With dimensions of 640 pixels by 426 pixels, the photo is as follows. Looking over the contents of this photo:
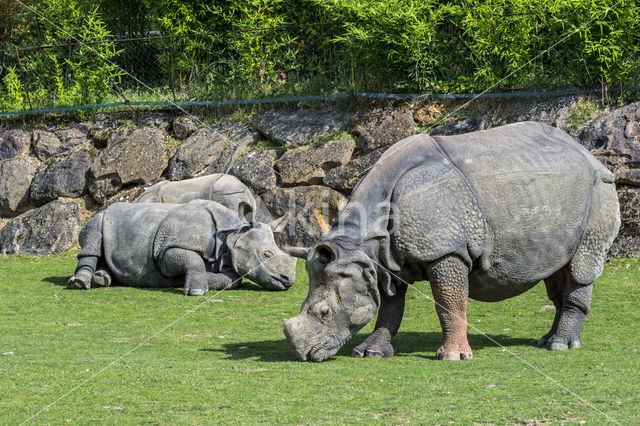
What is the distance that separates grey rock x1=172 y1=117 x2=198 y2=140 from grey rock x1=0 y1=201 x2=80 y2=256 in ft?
7.66

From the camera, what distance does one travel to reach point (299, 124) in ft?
50.9

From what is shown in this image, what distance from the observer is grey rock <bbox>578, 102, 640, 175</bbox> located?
12.3 metres

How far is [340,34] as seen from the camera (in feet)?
52.1

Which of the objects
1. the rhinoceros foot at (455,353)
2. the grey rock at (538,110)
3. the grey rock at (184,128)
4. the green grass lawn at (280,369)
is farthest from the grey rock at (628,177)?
the grey rock at (184,128)

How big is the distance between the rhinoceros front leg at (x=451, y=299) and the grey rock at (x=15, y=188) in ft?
39.2

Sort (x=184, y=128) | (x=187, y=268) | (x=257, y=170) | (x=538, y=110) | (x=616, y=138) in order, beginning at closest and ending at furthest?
(x=187, y=268), (x=616, y=138), (x=538, y=110), (x=257, y=170), (x=184, y=128)

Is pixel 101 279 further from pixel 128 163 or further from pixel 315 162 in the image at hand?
pixel 128 163

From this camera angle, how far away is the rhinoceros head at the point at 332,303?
6.80m

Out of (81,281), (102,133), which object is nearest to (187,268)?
(81,281)

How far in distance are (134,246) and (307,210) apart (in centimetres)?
348

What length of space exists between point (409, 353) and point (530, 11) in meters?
7.98

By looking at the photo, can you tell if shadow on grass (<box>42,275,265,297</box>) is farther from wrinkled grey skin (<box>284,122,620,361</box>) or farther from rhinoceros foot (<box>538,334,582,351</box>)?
rhinoceros foot (<box>538,334,582,351</box>)

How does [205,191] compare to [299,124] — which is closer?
[205,191]

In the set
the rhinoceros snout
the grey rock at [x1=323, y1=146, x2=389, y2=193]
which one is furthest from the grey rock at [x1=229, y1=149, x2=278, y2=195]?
the rhinoceros snout
